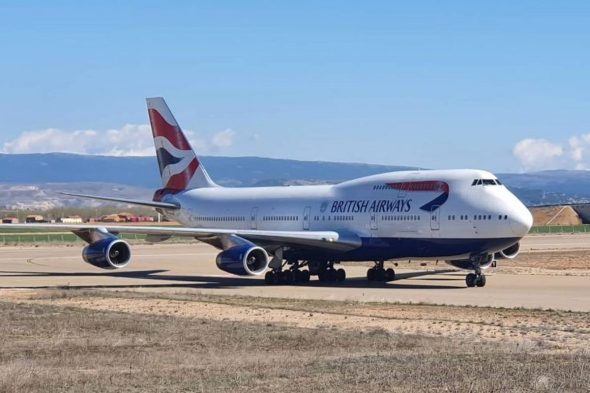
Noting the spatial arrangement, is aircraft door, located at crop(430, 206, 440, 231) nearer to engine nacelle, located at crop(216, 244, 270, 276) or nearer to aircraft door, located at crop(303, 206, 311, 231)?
engine nacelle, located at crop(216, 244, 270, 276)

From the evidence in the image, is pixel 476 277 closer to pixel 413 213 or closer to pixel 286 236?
pixel 413 213

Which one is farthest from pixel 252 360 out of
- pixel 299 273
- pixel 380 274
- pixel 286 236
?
pixel 380 274

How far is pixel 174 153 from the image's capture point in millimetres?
47688

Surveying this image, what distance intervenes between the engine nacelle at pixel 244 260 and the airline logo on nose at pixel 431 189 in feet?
18.2

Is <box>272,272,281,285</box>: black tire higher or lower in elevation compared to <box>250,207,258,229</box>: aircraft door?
lower

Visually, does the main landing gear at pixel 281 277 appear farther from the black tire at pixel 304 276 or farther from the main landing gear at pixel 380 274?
the main landing gear at pixel 380 274

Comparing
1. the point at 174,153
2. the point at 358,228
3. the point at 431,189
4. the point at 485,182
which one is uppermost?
the point at 174,153

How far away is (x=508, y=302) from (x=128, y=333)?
12.0 meters

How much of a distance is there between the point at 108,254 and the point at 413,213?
11.4 m

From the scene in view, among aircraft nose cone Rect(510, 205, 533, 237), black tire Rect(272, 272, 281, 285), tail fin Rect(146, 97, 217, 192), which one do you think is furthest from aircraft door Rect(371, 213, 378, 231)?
tail fin Rect(146, 97, 217, 192)

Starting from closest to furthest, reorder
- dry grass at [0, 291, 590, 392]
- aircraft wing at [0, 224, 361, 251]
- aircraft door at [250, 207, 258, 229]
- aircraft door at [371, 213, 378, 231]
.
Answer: dry grass at [0, 291, 590, 392], aircraft door at [371, 213, 378, 231], aircraft wing at [0, 224, 361, 251], aircraft door at [250, 207, 258, 229]

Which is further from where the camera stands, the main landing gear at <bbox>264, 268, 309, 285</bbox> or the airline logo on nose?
the main landing gear at <bbox>264, 268, 309, 285</bbox>

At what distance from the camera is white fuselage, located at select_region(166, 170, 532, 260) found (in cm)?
3472

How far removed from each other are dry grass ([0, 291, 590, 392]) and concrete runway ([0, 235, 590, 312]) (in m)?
8.95
